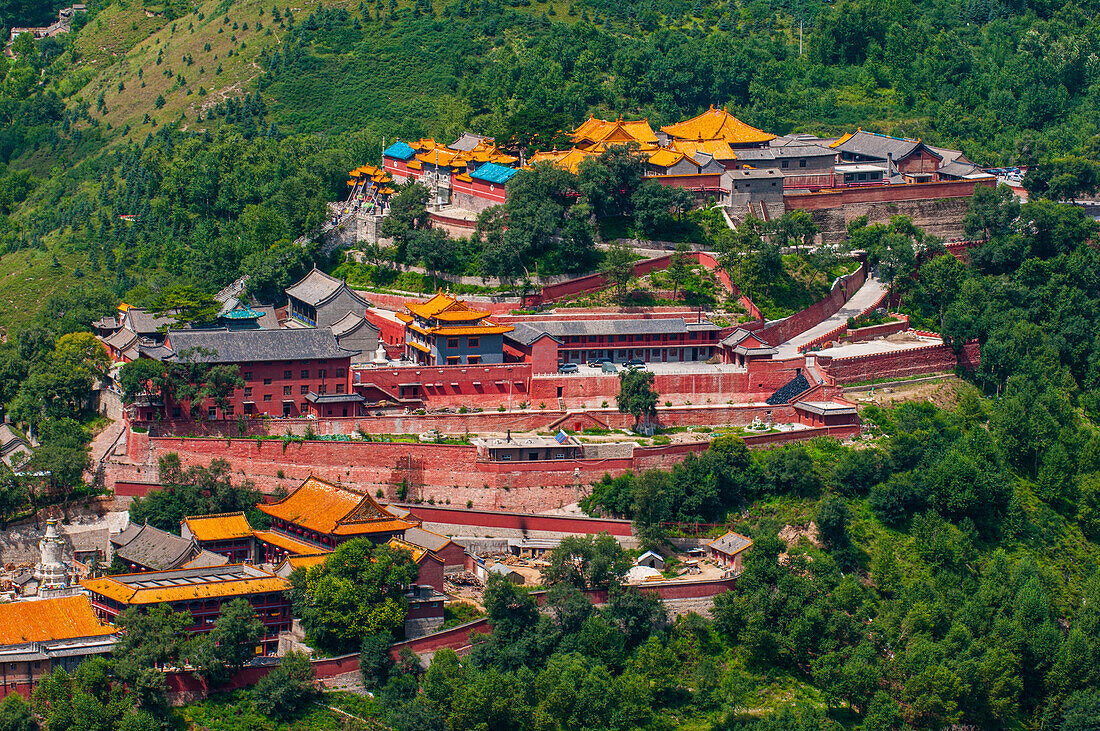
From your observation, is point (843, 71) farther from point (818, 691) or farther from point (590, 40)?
point (818, 691)

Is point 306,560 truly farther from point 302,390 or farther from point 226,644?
point 302,390

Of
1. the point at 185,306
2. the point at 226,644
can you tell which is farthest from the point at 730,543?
the point at 185,306

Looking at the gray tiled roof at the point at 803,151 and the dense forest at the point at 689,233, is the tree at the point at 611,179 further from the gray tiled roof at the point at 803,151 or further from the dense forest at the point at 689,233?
the gray tiled roof at the point at 803,151

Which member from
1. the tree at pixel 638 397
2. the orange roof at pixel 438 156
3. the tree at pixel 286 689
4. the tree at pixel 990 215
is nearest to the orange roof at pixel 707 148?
the orange roof at pixel 438 156

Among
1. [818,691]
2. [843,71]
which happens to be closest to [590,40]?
[843,71]

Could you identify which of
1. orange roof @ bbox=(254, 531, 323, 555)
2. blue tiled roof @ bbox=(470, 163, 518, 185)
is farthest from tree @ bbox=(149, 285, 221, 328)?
blue tiled roof @ bbox=(470, 163, 518, 185)
